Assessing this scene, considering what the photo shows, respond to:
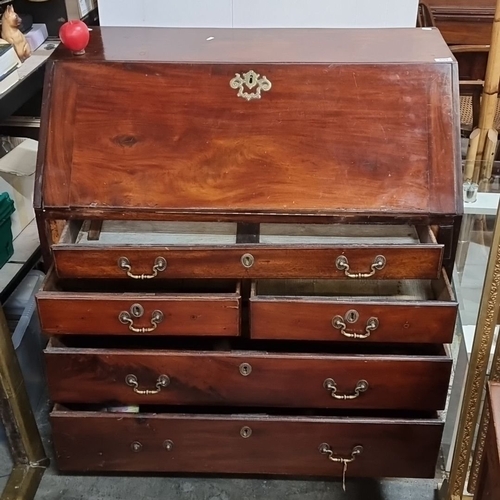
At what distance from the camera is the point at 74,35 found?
136cm

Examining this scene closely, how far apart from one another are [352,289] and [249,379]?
0.97ft

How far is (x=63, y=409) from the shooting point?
1524mm

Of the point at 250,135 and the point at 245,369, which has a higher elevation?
the point at 250,135

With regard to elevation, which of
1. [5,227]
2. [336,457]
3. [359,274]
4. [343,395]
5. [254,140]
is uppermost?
[254,140]

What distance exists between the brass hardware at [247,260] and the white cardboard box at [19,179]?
2.61 feet

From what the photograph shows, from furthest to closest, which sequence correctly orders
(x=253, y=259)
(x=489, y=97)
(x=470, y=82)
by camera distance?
1. (x=470, y=82)
2. (x=489, y=97)
3. (x=253, y=259)

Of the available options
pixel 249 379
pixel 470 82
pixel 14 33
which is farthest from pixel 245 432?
pixel 470 82

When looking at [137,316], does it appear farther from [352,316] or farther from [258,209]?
[352,316]

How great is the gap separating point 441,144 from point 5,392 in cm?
109

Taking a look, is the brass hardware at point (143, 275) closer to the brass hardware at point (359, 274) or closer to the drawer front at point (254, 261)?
the drawer front at point (254, 261)

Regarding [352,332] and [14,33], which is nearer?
[352,332]

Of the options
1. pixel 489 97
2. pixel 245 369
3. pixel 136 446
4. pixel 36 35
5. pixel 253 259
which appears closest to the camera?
pixel 253 259

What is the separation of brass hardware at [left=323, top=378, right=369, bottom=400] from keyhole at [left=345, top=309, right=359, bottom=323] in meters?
0.15

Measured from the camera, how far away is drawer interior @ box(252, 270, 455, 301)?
146 centimetres
